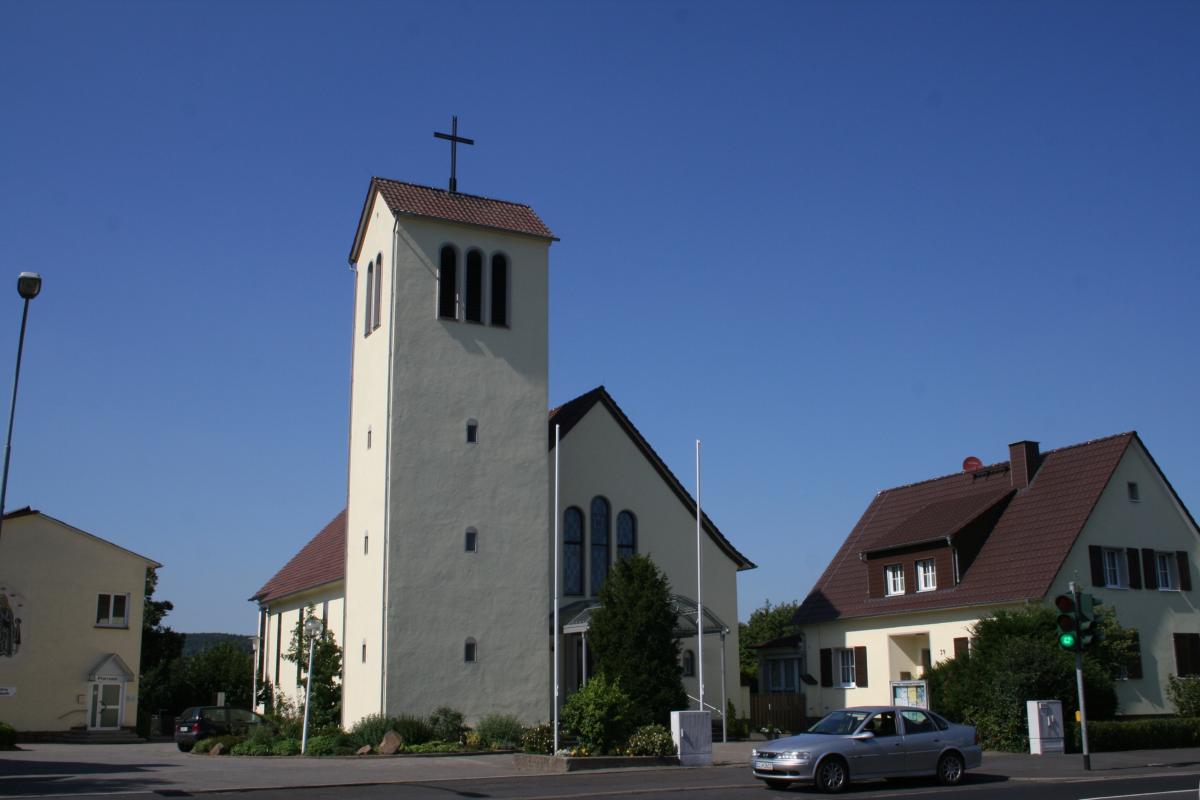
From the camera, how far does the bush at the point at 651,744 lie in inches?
961

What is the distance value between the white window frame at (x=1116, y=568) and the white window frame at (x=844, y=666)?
9.35 metres

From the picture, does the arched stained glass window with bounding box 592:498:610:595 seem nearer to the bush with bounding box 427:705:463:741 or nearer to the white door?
the bush with bounding box 427:705:463:741

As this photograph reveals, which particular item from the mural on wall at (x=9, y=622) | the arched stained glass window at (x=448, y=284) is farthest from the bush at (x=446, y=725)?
the mural on wall at (x=9, y=622)

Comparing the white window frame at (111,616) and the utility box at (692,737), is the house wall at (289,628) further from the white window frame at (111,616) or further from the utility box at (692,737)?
the utility box at (692,737)

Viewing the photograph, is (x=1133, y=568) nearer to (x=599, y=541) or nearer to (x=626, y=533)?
(x=626, y=533)

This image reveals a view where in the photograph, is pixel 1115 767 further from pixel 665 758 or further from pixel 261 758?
pixel 261 758

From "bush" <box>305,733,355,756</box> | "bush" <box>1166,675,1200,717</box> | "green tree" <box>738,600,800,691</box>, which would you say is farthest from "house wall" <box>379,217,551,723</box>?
"green tree" <box>738,600,800,691</box>

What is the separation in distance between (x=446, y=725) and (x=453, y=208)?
15371mm

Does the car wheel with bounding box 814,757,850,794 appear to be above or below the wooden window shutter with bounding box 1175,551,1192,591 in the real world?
below

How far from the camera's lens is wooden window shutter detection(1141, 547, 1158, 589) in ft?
122

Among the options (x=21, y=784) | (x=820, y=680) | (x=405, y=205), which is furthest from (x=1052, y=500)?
(x=21, y=784)

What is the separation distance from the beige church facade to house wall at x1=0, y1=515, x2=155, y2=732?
1074 inches

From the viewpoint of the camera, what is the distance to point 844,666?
4203 centimetres

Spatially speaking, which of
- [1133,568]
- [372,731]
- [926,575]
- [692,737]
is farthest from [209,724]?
[1133,568]
